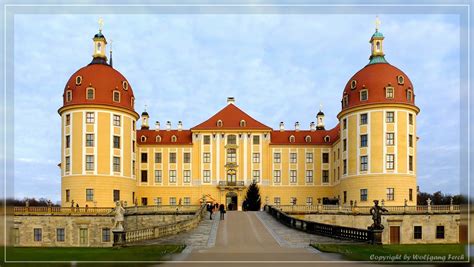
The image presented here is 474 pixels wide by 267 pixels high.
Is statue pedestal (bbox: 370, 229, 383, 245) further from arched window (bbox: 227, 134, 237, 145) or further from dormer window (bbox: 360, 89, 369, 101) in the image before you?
arched window (bbox: 227, 134, 237, 145)

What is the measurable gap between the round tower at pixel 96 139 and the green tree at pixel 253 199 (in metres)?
12.7

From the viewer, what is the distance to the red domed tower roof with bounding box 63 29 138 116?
201 ft

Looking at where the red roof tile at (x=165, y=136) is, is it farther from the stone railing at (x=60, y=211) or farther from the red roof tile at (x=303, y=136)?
the stone railing at (x=60, y=211)

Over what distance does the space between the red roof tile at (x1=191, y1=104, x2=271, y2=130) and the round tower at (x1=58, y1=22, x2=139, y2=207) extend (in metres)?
10.5

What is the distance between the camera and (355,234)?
1216 inches

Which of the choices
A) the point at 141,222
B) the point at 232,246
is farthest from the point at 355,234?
the point at 141,222

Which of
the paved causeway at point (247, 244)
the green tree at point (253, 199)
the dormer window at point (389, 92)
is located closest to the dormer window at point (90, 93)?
the green tree at point (253, 199)

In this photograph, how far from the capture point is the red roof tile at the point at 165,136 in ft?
235

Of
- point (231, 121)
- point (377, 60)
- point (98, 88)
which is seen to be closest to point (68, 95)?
point (98, 88)

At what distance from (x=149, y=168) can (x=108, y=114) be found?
1162 centimetres

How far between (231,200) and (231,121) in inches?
367

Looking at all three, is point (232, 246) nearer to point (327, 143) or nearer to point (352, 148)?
point (352, 148)

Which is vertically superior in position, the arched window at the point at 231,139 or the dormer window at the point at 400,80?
the dormer window at the point at 400,80

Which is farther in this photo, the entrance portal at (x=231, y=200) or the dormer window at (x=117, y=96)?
the entrance portal at (x=231, y=200)
